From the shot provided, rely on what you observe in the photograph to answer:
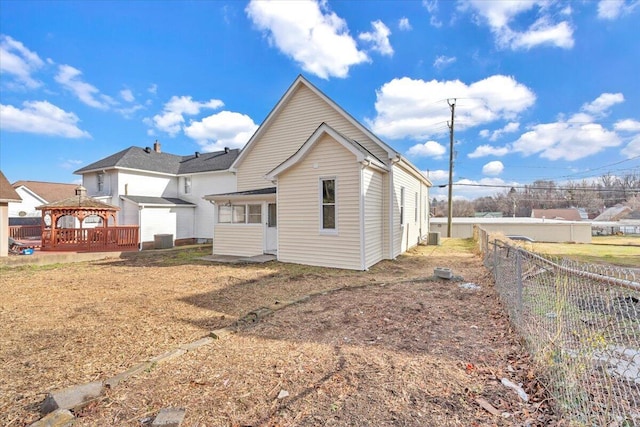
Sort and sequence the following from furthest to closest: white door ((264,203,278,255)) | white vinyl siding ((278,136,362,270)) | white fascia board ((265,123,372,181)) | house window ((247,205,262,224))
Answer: house window ((247,205,262,224)), white door ((264,203,278,255)), white vinyl siding ((278,136,362,270)), white fascia board ((265,123,372,181))

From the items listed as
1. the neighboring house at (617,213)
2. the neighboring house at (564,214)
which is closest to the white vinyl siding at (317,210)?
the neighboring house at (564,214)

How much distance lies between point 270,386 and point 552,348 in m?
3.06

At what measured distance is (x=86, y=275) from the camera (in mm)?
10227

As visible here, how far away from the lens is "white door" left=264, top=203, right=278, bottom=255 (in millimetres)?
13328

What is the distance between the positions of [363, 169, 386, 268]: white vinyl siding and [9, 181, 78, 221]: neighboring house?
30.9 meters

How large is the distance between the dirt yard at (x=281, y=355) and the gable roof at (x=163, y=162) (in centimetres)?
1541

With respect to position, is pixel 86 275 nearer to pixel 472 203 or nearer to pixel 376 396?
pixel 376 396

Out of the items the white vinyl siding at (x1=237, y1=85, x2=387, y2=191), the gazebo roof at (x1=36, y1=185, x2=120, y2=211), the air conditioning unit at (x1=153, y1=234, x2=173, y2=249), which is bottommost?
the air conditioning unit at (x1=153, y1=234, x2=173, y2=249)

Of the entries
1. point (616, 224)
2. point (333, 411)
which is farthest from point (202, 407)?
point (616, 224)

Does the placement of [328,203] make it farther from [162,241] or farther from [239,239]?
[162,241]

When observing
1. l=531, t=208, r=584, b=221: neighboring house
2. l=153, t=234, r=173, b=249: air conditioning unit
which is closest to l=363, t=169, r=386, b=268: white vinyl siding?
l=153, t=234, r=173, b=249: air conditioning unit

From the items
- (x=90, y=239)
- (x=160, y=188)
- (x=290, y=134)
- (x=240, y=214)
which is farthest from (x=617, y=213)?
(x=90, y=239)

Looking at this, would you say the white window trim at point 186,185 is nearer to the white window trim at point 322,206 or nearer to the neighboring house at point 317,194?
the neighboring house at point 317,194

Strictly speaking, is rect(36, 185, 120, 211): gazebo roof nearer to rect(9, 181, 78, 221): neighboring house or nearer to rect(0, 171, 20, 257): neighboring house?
rect(0, 171, 20, 257): neighboring house
